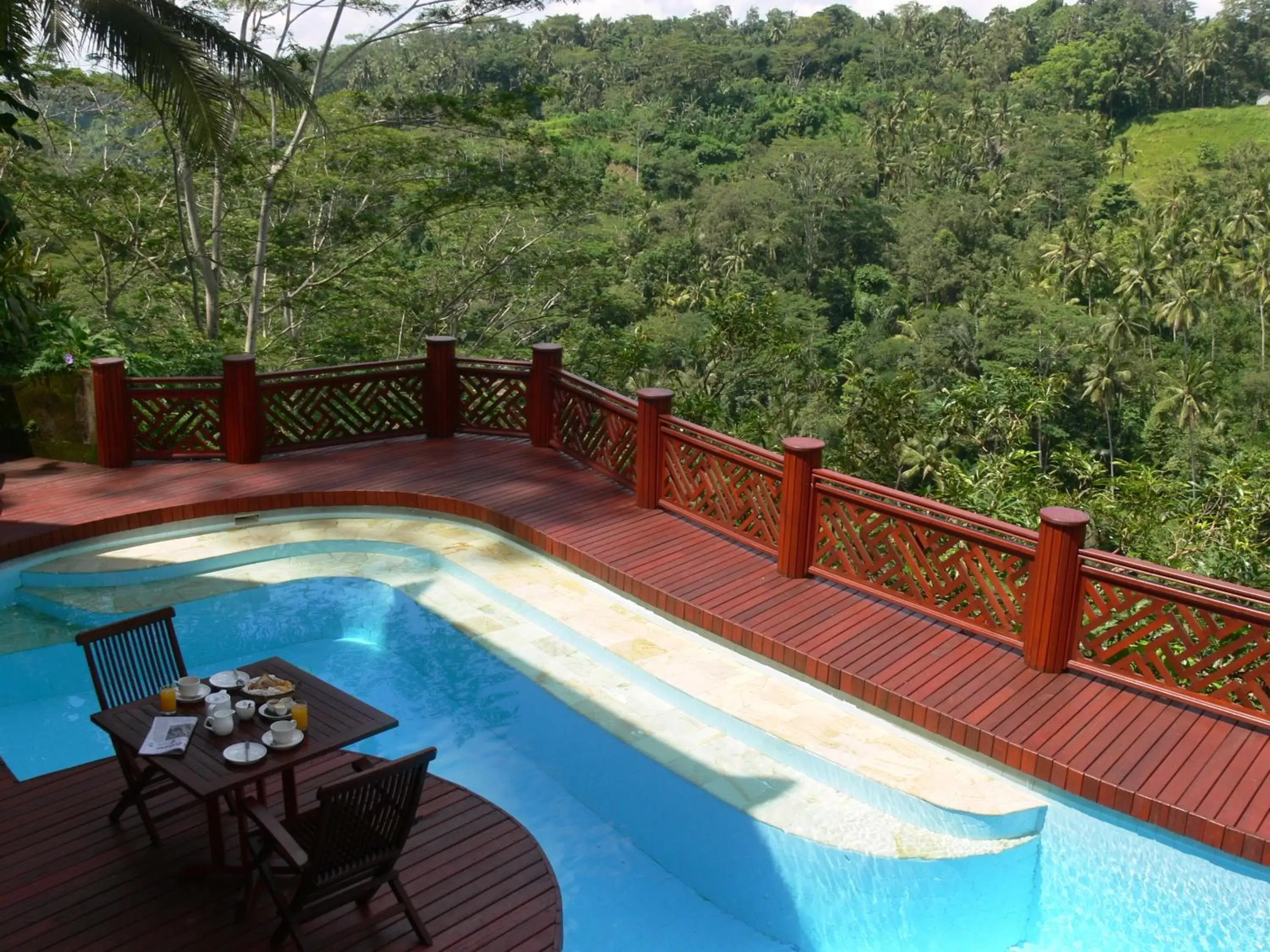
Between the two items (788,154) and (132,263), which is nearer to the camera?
(132,263)

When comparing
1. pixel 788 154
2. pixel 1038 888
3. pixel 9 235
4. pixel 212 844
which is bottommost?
pixel 1038 888

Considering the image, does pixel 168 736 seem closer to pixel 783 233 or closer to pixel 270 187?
pixel 270 187

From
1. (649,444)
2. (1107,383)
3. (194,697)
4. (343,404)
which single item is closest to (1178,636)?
(649,444)

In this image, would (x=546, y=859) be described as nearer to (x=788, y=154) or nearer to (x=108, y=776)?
(x=108, y=776)

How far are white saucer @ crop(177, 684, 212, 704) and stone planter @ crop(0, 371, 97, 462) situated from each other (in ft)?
17.7

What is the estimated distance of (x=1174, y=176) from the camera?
58062 millimetres

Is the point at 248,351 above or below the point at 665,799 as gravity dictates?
above

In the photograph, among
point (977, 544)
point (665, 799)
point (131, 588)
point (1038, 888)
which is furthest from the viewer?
point (131, 588)

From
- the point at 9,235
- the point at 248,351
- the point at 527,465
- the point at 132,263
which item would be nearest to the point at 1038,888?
the point at 527,465

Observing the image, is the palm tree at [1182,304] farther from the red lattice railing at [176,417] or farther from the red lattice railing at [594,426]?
the red lattice railing at [176,417]

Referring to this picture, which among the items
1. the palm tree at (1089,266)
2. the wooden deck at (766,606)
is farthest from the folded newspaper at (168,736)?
the palm tree at (1089,266)

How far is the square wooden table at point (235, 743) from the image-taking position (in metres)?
3.49

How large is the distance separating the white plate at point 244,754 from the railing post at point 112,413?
17.9ft

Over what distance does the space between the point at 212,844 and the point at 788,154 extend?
5934 centimetres
